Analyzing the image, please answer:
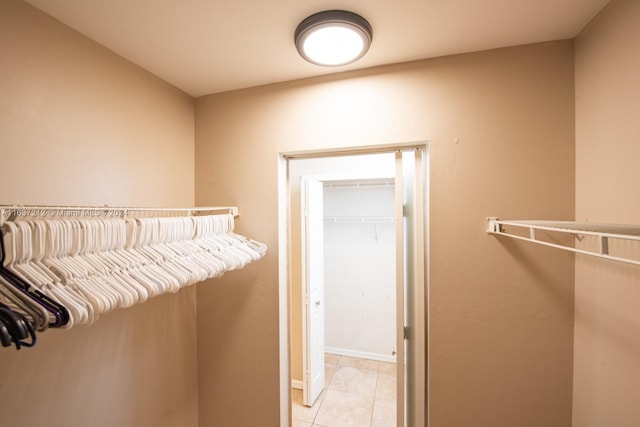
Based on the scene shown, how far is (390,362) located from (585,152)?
2.89 metres

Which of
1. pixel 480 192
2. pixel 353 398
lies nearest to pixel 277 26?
pixel 480 192

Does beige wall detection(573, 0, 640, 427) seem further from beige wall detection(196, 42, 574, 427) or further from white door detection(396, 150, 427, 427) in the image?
white door detection(396, 150, 427, 427)

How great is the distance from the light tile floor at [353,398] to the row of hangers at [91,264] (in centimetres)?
177

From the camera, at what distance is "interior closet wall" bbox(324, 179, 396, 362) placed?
121 inches

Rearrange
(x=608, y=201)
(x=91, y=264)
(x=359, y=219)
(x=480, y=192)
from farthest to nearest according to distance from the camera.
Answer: (x=359, y=219) → (x=480, y=192) → (x=608, y=201) → (x=91, y=264)

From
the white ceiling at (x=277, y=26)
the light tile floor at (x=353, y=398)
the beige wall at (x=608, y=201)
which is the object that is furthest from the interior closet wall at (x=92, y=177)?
the beige wall at (x=608, y=201)

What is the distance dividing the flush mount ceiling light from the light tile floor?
242 centimetres

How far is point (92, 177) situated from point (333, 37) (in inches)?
44.3

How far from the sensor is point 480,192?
3.78 ft

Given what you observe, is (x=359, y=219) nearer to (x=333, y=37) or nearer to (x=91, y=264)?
(x=333, y=37)

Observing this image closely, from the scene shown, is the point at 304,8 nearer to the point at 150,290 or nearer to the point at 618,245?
the point at 150,290

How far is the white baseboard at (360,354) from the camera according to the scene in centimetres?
308

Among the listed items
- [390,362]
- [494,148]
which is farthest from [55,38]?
[390,362]

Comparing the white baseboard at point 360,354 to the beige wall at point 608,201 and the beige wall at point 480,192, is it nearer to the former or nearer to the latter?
the beige wall at point 480,192
